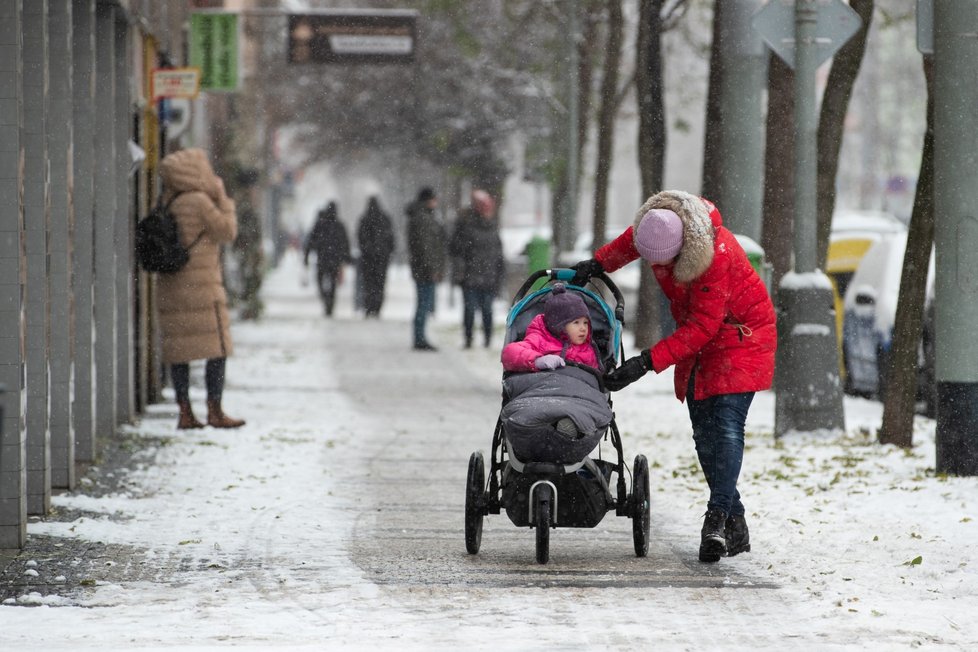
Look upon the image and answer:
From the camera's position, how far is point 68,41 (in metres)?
9.37

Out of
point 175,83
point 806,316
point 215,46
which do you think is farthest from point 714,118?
point 215,46

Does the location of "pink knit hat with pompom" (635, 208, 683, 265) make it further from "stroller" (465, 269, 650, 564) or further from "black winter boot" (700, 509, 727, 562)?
"black winter boot" (700, 509, 727, 562)

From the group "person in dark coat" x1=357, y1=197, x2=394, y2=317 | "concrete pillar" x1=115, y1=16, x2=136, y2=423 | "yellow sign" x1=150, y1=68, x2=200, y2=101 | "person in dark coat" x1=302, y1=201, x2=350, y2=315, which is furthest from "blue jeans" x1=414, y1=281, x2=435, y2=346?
"concrete pillar" x1=115, y1=16, x2=136, y2=423

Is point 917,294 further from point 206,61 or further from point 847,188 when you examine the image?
point 847,188

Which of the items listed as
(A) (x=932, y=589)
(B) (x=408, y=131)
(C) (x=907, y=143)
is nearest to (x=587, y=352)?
(A) (x=932, y=589)

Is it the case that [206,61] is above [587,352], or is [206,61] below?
above

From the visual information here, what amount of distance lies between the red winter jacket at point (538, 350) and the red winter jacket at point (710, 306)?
282 mm

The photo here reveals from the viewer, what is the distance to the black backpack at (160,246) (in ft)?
38.3

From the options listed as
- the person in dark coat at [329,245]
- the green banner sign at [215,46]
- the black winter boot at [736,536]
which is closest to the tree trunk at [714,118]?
the green banner sign at [215,46]

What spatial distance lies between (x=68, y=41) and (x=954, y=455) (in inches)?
199

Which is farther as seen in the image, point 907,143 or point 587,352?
point 907,143

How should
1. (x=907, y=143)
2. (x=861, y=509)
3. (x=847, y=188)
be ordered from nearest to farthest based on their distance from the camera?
(x=861, y=509), (x=847, y=188), (x=907, y=143)

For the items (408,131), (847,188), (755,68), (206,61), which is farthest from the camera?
(847,188)

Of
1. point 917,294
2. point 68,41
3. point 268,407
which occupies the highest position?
point 68,41
